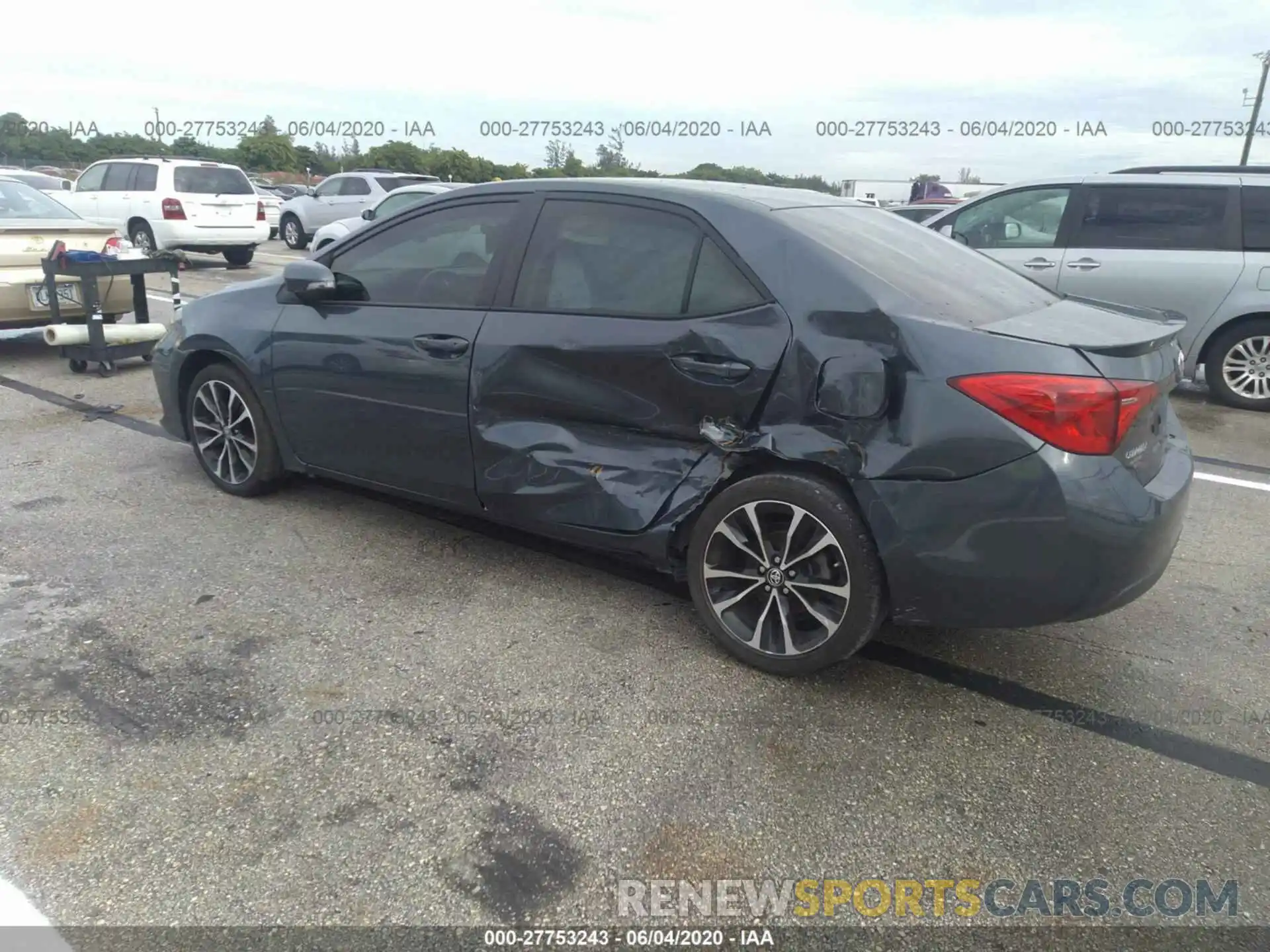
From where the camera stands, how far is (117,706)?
9.69ft

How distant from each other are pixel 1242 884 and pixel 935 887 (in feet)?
2.47

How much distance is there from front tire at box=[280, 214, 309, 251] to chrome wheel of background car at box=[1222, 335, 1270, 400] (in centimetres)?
1761

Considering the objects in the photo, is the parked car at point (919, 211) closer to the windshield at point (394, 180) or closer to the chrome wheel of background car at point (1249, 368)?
the chrome wheel of background car at point (1249, 368)

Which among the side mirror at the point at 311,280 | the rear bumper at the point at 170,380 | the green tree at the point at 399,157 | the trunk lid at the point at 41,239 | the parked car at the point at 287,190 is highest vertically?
the green tree at the point at 399,157

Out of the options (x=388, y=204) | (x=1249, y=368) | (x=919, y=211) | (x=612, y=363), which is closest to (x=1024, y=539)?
(x=612, y=363)

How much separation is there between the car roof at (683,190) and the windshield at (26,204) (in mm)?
6101

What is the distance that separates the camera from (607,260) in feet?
11.5

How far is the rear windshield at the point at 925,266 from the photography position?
3061 millimetres

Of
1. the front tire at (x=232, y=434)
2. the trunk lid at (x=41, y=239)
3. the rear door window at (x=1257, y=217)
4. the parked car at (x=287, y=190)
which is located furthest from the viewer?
the parked car at (x=287, y=190)

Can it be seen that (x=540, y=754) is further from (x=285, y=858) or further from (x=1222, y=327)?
(x=1222, y=327)

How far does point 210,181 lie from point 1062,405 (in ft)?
50.5

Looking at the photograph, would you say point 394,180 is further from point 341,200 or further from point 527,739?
point 527,739

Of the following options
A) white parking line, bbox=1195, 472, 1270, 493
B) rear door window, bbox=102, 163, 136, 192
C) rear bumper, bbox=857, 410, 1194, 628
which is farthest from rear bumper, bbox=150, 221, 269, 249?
rear bumper, bbox=857, 410, 1194, 628

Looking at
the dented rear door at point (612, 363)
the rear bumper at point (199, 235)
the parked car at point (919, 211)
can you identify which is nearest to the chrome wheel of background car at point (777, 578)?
the dented rear door at point (612, 363)
